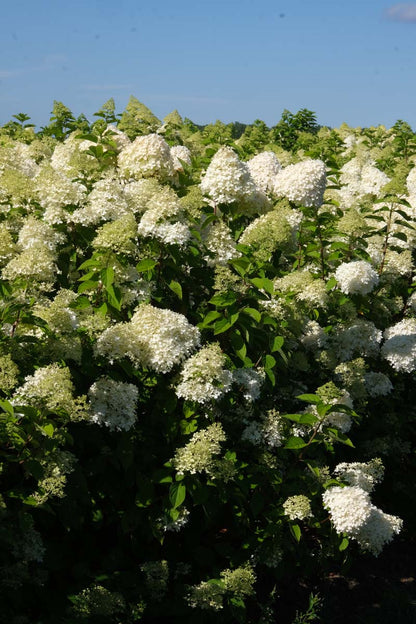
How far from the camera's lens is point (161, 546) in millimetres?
4828

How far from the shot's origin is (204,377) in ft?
14.0

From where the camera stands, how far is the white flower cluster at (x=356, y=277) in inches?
220

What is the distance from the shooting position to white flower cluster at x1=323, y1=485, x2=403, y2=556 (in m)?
4.78

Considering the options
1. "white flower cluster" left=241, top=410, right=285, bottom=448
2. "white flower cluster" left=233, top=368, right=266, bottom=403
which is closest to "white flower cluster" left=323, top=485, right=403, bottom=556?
"white flower cluster" left=241, top=410, right=285, bottom=448

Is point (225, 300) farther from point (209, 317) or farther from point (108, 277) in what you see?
point (108, 277)

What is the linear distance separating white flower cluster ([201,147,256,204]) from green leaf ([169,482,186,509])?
6.83 feet

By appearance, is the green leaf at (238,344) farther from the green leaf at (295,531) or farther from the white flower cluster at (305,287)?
the green leaf at (295,531)

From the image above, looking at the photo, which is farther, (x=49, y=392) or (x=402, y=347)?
(x=402, y=347)

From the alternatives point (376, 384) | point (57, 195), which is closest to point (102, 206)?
point (57, 195)

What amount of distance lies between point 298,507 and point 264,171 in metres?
2.73

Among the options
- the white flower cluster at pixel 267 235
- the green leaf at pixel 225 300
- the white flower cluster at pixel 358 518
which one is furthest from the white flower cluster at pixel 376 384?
the green leaf at pixel 225 300

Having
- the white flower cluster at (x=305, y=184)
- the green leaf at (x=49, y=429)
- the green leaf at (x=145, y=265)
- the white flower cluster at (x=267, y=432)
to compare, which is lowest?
the white flower cluster at (x=267, y=432)

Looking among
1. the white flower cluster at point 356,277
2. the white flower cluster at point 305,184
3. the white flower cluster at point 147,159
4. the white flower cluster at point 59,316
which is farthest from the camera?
the white flower cluster at point 356,277

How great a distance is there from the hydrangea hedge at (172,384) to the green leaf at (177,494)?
15mm
